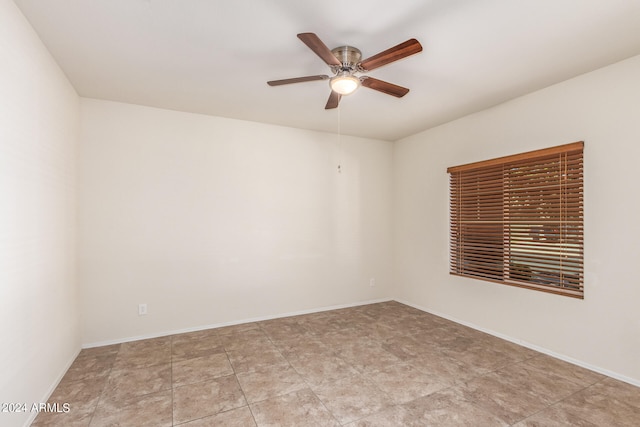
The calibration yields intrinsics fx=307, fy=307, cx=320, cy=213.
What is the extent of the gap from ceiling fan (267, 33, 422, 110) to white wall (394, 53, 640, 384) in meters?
1.66

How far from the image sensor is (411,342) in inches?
130

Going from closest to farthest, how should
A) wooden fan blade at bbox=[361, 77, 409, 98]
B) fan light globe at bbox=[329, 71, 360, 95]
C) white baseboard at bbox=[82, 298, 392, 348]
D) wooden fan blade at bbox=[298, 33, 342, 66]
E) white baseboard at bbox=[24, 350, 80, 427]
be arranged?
1. wooden fan blade at bbox=[298, 33, 342, 66]
2. white baseboard at bbox=[24, 350, 80, 427]
3. fan light globe at bbox=[329, 71, 360, 95]
4. wooden fan blade at bbox=[361, 77, 409, 98]
5. white baseboard at bbox=[82, 298, 392, 348]

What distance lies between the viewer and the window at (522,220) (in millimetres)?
2832

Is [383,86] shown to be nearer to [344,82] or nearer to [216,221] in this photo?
[344,82]

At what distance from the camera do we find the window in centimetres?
283

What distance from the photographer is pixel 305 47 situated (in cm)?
229

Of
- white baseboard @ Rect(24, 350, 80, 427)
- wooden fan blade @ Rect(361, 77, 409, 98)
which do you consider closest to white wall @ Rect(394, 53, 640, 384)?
wooden fan blade @ Rect(361, 77, 409, 98)

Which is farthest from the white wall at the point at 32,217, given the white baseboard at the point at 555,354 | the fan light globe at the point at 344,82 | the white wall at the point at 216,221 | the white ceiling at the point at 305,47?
the white baseboard at the point at 555,354

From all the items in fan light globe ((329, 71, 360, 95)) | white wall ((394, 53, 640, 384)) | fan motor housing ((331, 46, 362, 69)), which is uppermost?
fan motor housing ((331, 46, 362, 69))

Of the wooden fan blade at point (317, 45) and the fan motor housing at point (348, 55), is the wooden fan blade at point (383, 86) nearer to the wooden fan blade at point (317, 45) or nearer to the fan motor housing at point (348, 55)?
the fan motor housing at point (348, 55)

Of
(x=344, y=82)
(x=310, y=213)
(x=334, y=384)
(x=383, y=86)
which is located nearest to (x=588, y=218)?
(x=383, y=86)

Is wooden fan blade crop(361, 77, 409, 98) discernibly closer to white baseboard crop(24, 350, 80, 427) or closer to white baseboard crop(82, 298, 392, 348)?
white baseboard crop(82, 298, 392, 348)

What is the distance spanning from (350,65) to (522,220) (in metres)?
2.44

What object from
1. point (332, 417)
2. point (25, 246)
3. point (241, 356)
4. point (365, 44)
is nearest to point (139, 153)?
point (25, 246)
